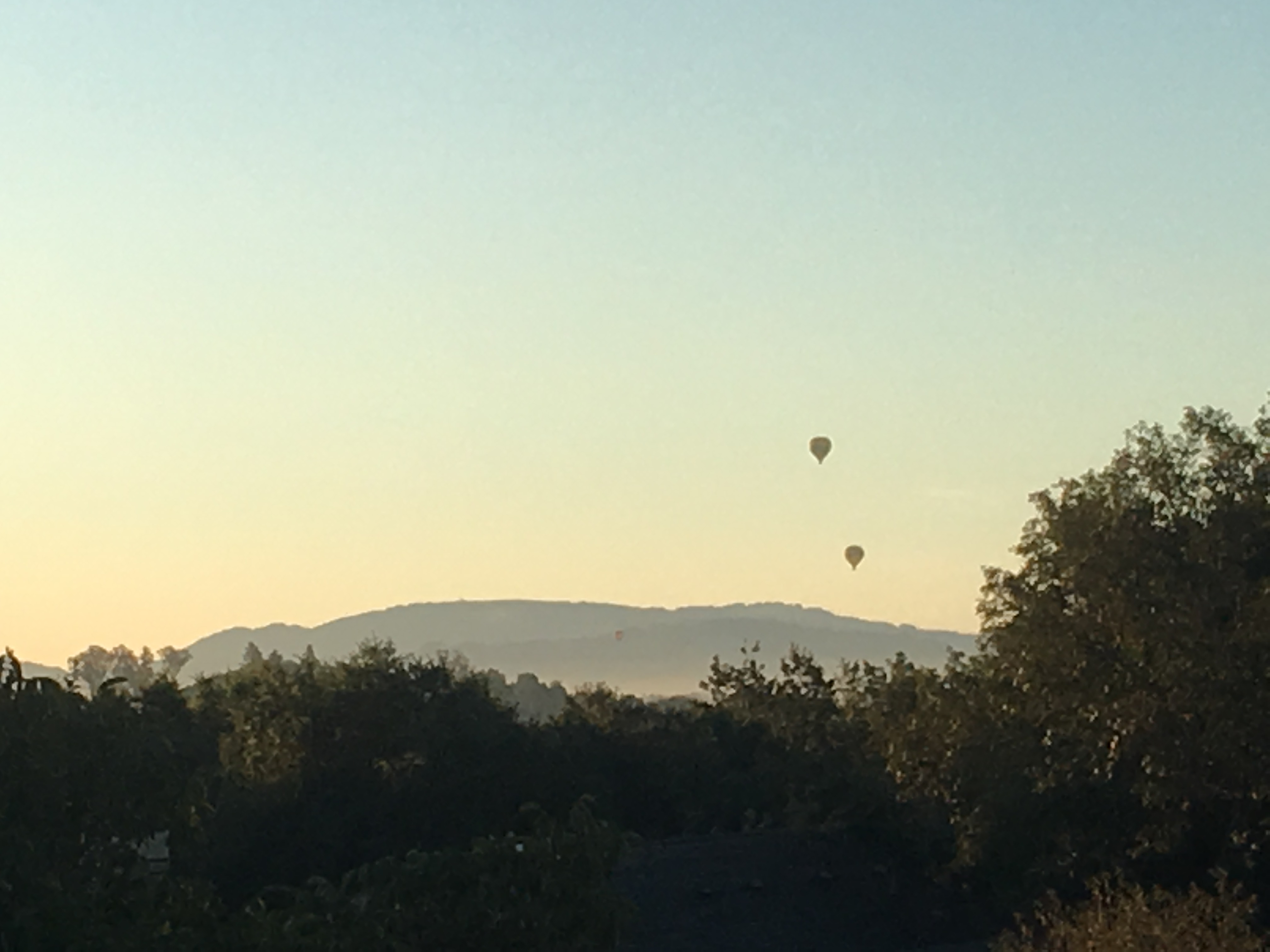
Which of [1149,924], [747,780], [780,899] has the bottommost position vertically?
[780,899]

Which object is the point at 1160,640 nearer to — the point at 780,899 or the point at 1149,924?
the point at 1149,924

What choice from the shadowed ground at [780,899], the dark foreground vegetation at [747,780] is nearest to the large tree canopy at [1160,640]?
the dark foreground vegetation at [747,780]

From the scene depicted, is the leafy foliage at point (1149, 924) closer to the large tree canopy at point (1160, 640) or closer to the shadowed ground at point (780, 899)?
the large tree canopy at point (1160, 640)

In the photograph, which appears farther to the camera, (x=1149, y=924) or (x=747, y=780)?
(x=747, y=780)

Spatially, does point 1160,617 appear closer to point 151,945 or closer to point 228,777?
point 228,777

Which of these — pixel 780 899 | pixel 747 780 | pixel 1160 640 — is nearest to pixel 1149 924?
pixel 1160 640
